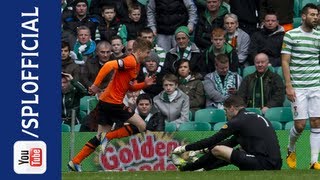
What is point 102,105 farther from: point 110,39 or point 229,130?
point 110,39

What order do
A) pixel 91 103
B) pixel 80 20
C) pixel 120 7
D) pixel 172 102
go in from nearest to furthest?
pixel 172 102
pixel 91 103
pixel 80 20
pixel 120 7

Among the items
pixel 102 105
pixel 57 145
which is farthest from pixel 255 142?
pixel 57 145

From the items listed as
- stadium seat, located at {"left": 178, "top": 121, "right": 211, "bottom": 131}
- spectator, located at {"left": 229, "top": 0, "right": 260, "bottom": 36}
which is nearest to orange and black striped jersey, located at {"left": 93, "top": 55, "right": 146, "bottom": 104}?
stadium seat, located at {"left": 178, "top": 121, "right": 211, "bottom": 131}

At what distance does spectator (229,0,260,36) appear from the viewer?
1812 centimetres

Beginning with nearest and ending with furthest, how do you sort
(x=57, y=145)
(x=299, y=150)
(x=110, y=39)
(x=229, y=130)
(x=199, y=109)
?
(x=57, y=145)
(x=229, y=130)
(x=299, y=150)
(x=199, y=109)
(x=110, y=39)

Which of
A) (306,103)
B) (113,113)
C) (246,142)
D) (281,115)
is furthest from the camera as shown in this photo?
(281,115)

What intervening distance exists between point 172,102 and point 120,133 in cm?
185

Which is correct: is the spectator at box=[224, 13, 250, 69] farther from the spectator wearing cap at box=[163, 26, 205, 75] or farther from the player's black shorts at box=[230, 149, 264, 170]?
the player's black shorts at box=[230, 149, 264, 170]

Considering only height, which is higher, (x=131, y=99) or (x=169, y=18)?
(x=169, y=18)

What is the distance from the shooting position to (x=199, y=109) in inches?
642

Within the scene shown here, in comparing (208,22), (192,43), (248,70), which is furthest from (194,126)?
(208,22)

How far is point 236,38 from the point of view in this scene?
17.5 m

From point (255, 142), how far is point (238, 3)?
6.36 metres

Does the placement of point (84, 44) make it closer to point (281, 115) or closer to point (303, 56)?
point (281, 115)
